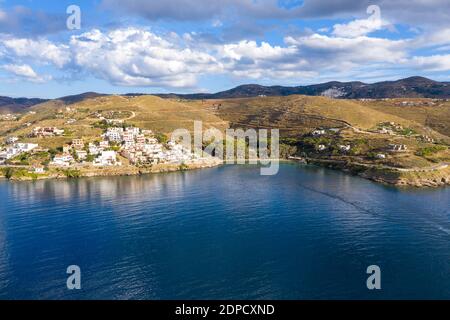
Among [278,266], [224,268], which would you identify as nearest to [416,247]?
[278,266]

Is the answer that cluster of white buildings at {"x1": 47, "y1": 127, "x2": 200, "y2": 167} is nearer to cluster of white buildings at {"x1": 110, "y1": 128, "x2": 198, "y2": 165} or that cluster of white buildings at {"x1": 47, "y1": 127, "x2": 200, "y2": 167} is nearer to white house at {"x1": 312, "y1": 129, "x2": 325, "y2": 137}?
cluster of white buildings at {"x1": 110, "y1": 128, "x2": 198, "y2": 165}

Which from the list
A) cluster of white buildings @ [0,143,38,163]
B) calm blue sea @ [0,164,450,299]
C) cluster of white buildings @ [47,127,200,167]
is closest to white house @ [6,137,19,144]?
cluster of white buildings @ [0,143,38,163]

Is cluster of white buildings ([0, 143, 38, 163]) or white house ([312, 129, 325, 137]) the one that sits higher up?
white house ([312, 129, 325, 137])

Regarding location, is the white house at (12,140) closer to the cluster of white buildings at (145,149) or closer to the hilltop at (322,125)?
the hilltop at (322,125)

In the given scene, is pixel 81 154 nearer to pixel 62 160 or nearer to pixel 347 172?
A: pixel 62 160

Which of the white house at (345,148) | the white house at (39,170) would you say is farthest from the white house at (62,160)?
the white house at (345,148)

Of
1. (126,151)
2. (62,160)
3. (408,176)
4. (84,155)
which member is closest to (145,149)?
(126,151)

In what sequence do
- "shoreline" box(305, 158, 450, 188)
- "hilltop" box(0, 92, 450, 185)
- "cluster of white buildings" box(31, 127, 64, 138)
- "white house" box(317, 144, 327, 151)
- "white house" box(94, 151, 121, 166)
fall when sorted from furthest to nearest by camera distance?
1. "cluster of white buildings" box(31, 127, 64, 138)
2. "white house" box(317, 144, 327, 151)
3. "white house" box(94, 151, 121, 166)
4. "hilltop" box(0, 92, 450, 185)
5. "shoreline" box(305, 158, 450, 188)
